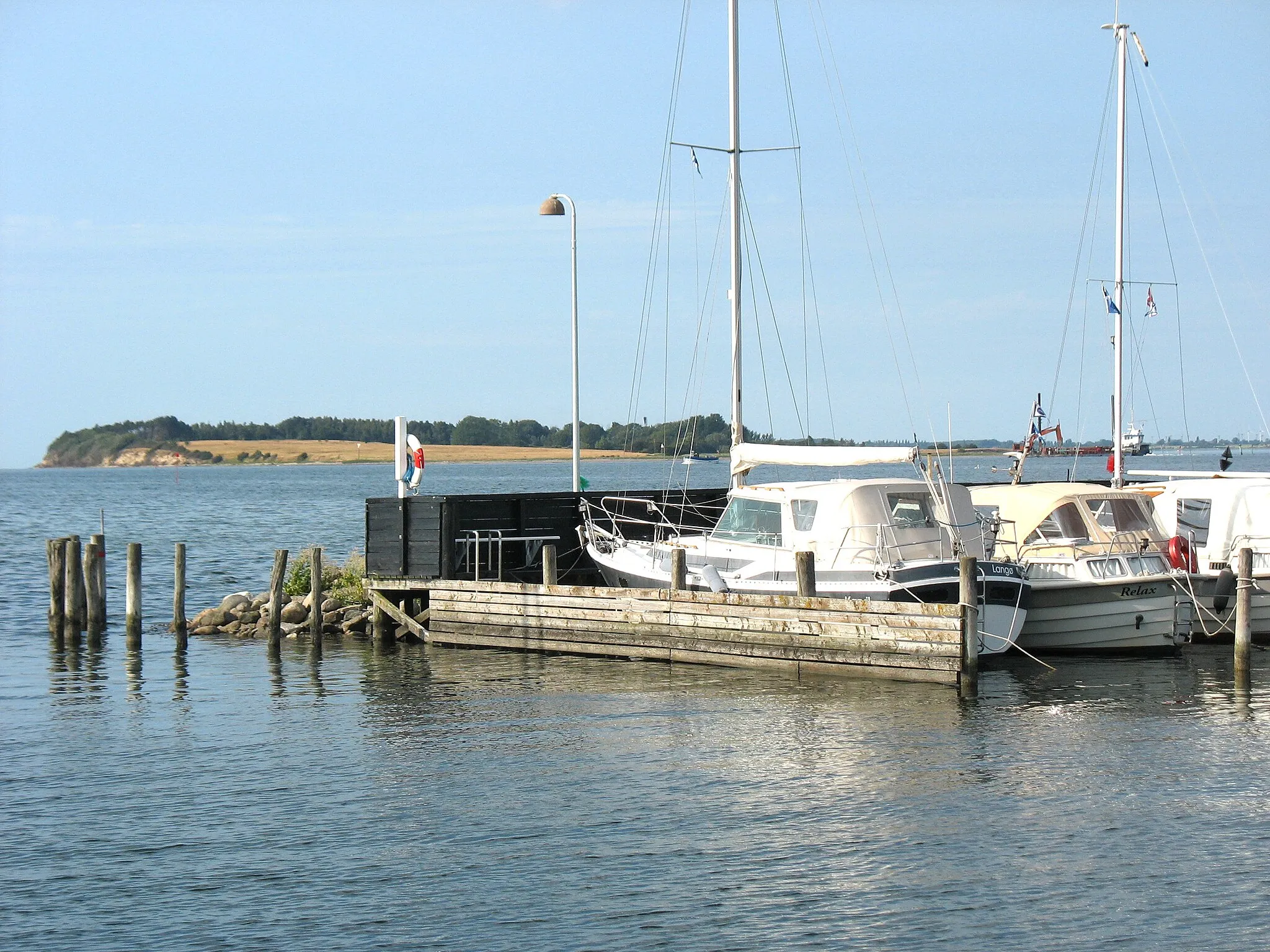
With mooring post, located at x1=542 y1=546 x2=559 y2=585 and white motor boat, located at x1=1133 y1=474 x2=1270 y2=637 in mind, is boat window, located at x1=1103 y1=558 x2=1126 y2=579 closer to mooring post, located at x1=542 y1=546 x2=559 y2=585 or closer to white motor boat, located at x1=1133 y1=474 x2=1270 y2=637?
white motor boat, located at x1=1133 y1=474 x2=1270 y2=637

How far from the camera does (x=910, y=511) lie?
22.3m

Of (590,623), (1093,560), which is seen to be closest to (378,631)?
(590,623)

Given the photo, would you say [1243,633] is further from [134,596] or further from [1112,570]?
[134,596]

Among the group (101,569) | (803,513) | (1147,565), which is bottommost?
(101,569)

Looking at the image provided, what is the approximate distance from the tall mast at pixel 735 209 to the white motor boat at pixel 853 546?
201 cm

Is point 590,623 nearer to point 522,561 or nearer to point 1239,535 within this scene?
point 522,561

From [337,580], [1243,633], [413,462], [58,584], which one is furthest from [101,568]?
[1243,633]

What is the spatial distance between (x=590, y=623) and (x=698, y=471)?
37474 mm

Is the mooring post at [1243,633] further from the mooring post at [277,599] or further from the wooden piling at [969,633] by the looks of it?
the mooring post at [277,599]

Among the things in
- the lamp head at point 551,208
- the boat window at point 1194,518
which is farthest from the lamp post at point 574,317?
the boat window at point 1194,518

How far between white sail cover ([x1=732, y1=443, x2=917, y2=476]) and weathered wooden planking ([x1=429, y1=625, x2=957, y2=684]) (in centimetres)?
368

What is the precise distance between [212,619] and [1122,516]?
17.1m

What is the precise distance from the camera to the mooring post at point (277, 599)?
80.9 ft

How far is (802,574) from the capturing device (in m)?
19.6
